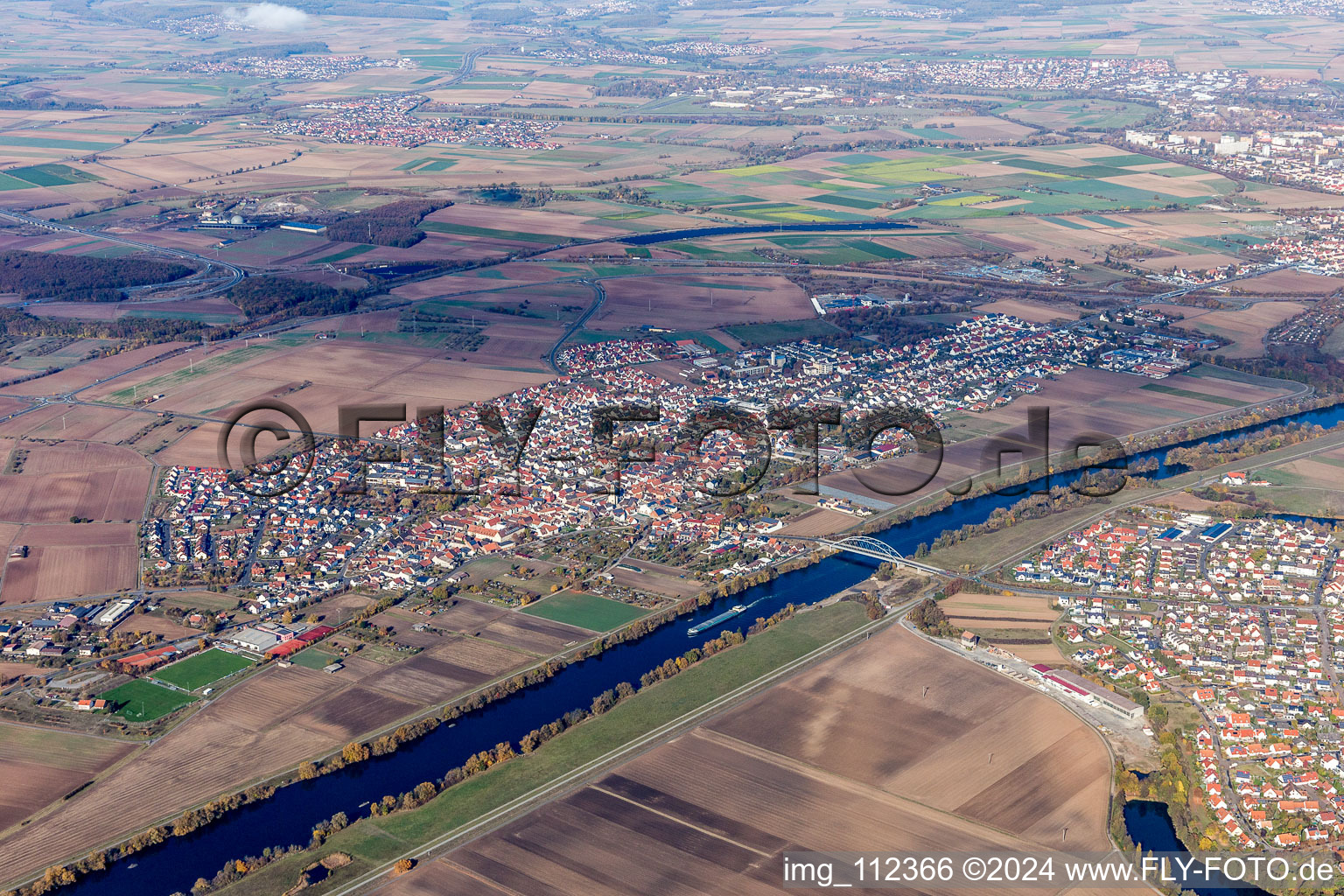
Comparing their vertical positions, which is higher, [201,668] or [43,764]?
[201,668]

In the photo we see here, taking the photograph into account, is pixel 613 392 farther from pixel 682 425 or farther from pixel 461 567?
pixel 461 567

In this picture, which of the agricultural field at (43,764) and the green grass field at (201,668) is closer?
the agricultural field at (43,764)

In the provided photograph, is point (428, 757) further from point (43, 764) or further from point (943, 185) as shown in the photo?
point (943, 185)

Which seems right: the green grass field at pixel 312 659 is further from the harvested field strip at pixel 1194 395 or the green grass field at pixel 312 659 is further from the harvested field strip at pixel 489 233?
the harvested field strip at pixel 489 233

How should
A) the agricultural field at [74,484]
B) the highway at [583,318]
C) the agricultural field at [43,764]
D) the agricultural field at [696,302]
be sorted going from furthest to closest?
the agricultural field at [696,302] → the highway at [583,318] → the agricultural field at [74,484] → the agricultural field at [43,764]

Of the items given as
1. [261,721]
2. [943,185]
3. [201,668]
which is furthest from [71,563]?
[943,185]

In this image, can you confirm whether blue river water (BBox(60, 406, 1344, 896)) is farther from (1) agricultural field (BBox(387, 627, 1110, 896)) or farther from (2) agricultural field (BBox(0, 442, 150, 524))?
(2) agricultural field (BBox(0, 442, 150, 524))

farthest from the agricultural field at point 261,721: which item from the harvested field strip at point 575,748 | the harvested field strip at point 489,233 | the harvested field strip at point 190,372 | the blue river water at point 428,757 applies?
the harvested field strip at point 489,233
